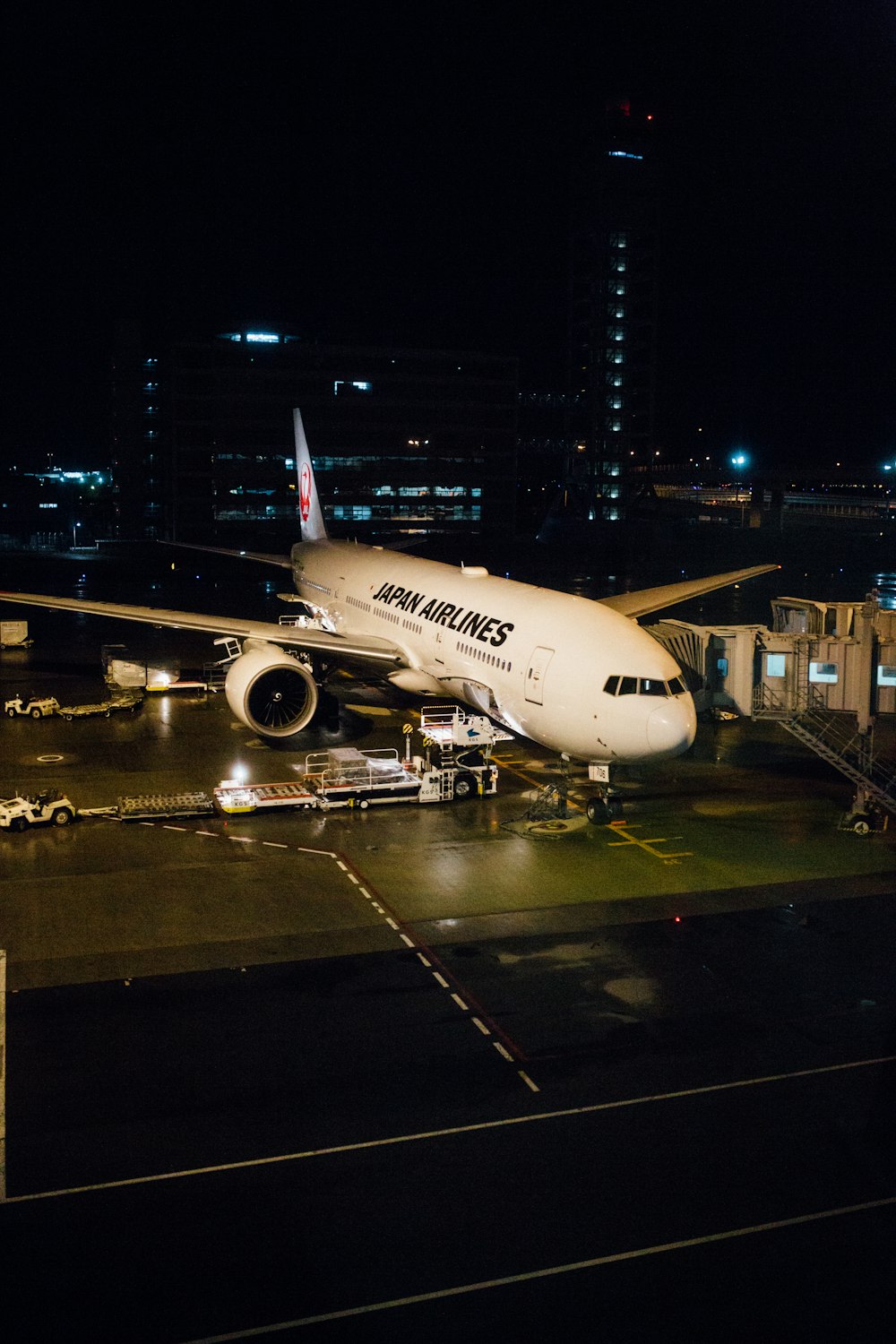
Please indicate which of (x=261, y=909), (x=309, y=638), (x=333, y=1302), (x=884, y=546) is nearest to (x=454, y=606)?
(x=309, y=638)

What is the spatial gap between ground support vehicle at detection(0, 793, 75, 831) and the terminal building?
8644 centimetres

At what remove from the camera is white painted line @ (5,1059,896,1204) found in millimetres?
11125

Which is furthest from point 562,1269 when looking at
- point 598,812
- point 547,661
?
point 547,661

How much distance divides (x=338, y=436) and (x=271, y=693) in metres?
85.9

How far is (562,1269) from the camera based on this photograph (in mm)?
10000

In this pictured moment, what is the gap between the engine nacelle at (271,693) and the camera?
94.1ft

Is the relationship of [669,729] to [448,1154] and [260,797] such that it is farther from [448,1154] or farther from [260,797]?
[448,1154]

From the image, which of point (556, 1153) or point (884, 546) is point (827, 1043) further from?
point (884, 546)

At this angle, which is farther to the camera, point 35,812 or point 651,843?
point 35,812

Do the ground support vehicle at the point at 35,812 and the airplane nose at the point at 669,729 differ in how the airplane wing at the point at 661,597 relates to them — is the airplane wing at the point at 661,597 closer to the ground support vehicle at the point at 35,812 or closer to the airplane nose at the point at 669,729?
the airplane nose at the point at 669,729

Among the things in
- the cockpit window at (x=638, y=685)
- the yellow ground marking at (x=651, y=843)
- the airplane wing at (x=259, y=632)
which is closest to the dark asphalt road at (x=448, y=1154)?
the yellow ground marking at (x=651, y=843)

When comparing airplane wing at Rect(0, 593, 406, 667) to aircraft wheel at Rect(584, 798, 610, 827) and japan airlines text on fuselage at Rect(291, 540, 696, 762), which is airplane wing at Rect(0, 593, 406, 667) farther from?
aircraft wheel at Rect(584, 798, 610, 827)

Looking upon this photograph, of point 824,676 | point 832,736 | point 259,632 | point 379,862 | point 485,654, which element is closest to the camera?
point 379,862

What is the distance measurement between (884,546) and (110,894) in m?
101
